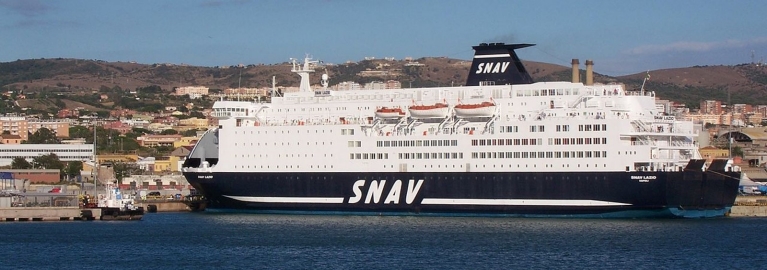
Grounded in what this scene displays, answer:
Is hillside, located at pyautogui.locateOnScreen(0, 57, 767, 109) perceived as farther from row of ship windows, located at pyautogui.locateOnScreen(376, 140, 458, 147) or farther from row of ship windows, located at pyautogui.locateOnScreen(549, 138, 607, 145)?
row of ship windows, located at pyautogui.locateOnScreen(549, 138, 607, 145)

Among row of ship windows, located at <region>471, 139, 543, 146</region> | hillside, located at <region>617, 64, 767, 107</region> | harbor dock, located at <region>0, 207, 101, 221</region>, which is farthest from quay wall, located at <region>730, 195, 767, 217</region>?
hillside, located at <region>617, 64, 767, 107</region>

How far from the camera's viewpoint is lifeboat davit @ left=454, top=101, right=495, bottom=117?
47.4 metres

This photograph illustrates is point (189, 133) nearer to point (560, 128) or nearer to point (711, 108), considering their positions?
point (711, 108)

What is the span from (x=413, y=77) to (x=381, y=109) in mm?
127749

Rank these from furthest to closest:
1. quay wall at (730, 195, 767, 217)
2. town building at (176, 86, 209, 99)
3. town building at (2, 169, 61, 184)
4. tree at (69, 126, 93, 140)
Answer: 1. town building at (176, 86, 209, 99)
2. tree at (69, 126, 93, 140)
3. town building at (2, 169, 61, 184)
4. quay wall at (730, 195, 767, 217)

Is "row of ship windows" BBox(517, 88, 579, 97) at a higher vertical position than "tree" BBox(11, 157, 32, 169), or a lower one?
higher

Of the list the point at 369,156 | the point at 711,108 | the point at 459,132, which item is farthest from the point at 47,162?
the point at 711,108

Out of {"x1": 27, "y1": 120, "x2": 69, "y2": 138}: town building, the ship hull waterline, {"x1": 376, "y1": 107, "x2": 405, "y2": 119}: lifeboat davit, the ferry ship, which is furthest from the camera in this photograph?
{"x1": 27, "y1": 120, "x2": 69, "y2": 138}: town building

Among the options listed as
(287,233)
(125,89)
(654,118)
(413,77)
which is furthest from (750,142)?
(125,89)

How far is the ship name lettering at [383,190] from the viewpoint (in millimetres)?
48031

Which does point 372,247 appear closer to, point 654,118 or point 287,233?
point 287,233

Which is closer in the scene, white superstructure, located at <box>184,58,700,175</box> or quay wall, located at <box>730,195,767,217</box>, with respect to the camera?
white superstructure, located at <box>184,58,700,175</box>

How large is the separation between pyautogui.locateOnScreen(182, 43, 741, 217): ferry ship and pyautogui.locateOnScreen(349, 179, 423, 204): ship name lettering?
0.04 meters

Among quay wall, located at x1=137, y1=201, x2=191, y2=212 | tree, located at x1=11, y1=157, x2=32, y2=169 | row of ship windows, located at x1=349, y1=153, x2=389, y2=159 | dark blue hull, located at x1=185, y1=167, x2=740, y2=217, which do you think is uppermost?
row of ship windows, located at x1=349, y1=153, x2=389, y2=159
